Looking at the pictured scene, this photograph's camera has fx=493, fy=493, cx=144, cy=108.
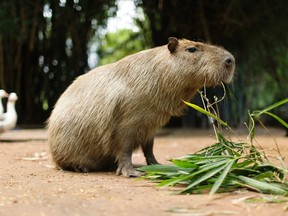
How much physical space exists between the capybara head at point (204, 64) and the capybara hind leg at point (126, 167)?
0.77m

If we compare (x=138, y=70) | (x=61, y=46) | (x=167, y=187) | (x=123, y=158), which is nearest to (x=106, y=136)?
(x=123, y=158)

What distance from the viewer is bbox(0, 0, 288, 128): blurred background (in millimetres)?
9094

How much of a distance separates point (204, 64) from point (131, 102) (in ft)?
2.10

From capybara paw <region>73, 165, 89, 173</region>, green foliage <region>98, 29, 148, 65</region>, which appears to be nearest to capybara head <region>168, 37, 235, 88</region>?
capybara paw <region>73, 165, 89, 173</region>

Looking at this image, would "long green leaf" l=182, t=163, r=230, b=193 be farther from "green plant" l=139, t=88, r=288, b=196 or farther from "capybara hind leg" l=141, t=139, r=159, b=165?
"capybara hind leg" l=141, t=139, r=159, b=165

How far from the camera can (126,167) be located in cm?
377

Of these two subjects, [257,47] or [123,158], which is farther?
[257,47]

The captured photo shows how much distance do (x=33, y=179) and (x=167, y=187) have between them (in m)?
1.00

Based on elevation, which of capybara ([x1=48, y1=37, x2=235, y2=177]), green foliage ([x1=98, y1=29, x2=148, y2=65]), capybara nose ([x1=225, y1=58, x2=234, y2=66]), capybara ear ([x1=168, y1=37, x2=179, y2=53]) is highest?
green foliage ([x1=98, y1=29, x2=148, y2=65])

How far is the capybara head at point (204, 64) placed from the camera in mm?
3822

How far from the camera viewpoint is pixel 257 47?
10.4 metres

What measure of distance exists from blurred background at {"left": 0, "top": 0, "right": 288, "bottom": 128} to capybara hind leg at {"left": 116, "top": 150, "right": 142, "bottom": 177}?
548 cm

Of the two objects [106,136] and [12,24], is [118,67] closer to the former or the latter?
[106,136]

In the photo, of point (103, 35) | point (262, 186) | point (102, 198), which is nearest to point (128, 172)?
point (102, 198)
